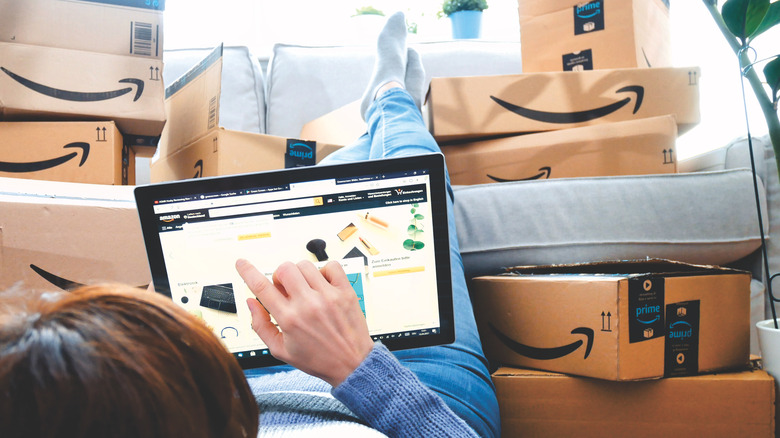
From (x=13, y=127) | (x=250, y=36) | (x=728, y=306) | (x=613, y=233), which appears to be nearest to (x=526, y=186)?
(x=613, y=233)

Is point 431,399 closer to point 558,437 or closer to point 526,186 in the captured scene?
point 558,437

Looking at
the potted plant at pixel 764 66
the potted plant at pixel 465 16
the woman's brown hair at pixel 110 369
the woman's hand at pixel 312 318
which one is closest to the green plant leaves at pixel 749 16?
the potted plant at pixel 764 66

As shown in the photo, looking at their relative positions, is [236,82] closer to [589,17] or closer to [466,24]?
[466,24]

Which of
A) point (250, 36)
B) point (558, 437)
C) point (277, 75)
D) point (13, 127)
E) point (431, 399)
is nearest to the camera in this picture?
point (431, 399)

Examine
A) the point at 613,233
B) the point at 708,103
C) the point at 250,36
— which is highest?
the point at 250,36

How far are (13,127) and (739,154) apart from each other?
138 cm

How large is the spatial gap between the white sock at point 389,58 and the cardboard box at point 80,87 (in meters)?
0.47

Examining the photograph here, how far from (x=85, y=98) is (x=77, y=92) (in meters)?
0.02

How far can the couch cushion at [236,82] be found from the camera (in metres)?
1.64

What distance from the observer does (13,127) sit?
920 millimetres

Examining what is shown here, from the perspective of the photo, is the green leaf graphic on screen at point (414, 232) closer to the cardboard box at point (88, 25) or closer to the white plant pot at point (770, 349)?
the white plant pot at point (770, 349)

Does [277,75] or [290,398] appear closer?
[290,398]

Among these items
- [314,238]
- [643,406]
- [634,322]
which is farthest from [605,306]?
[314,238]

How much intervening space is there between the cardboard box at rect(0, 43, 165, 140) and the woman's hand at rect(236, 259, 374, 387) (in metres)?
0.69
